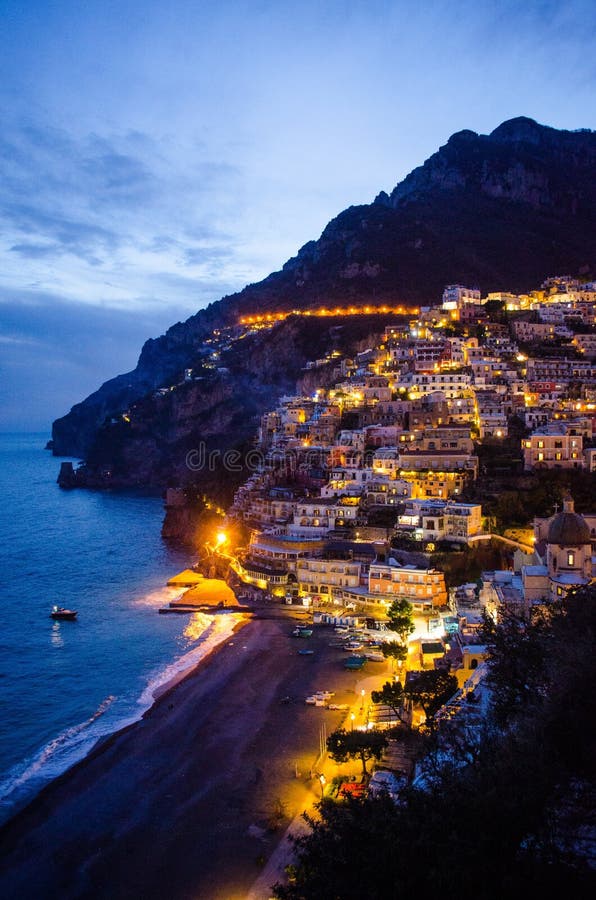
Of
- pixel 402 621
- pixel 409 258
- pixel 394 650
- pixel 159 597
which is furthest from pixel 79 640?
pixel 409 258

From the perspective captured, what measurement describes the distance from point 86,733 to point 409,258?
116 meters

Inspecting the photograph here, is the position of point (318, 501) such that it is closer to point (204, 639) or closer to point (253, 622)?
point (253, 622)

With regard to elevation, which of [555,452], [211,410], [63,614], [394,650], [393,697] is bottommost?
[63,614]

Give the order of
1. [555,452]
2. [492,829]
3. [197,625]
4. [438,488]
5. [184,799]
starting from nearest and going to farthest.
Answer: [492,829], [184,799], [197,625], [555,452], [438,488]

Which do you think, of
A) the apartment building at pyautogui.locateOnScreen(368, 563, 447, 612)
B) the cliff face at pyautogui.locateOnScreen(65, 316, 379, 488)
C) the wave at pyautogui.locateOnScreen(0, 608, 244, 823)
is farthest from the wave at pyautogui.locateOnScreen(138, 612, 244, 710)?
the cliff face at pyautogui.locateOnScreen(65, 316, 379, 488)

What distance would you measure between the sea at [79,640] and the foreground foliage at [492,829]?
16780 millimetres

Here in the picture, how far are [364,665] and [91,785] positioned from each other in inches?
563

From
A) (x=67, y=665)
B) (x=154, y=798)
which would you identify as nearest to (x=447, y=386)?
(x=67, y=665)

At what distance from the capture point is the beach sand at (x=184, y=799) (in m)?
18.6

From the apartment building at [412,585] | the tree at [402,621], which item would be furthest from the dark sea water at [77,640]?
the apartment building at [412,585]

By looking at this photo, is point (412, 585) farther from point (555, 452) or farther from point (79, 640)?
point (79, 640)

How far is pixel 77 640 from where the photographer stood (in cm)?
3941

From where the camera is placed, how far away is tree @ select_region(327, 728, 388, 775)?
22.0 m

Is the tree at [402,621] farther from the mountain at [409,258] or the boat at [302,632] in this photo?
the mountain at [409,258]
